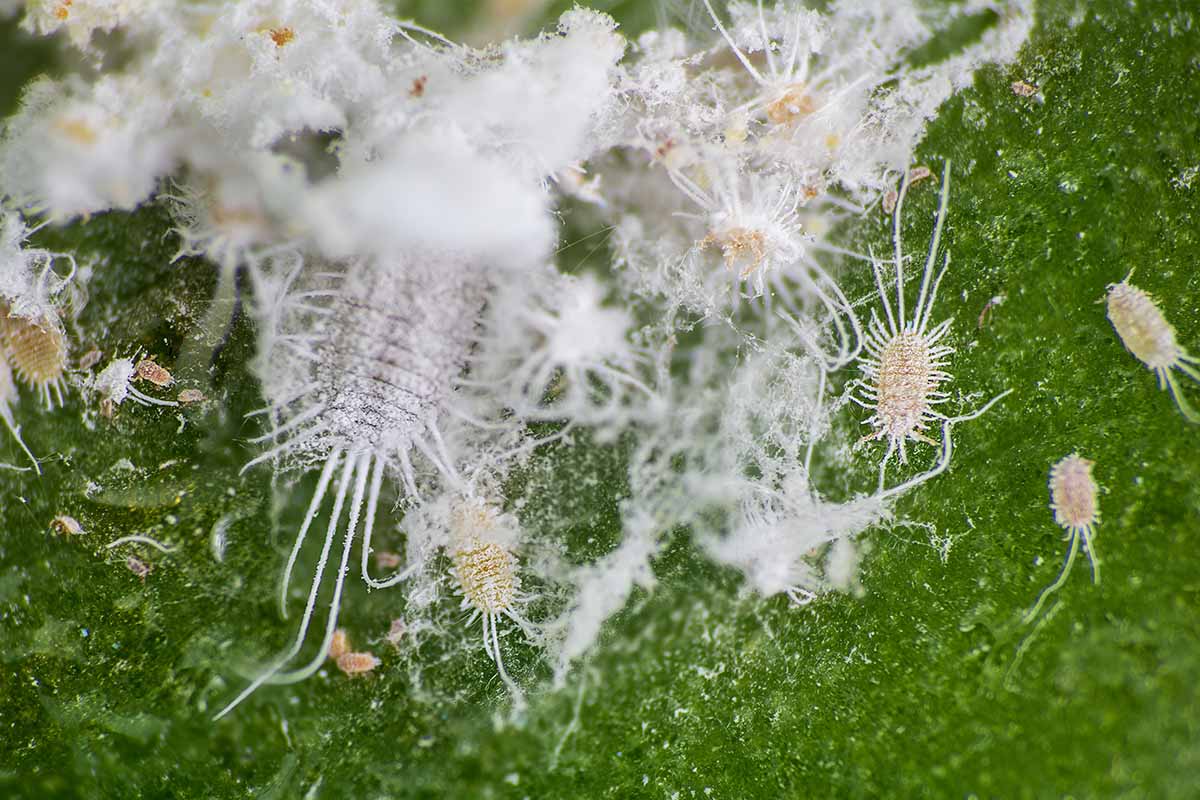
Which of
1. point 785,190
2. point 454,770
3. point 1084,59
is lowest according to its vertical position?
point 454,770

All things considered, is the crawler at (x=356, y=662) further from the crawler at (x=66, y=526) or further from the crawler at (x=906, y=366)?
the crawler at (x=906, y=366)

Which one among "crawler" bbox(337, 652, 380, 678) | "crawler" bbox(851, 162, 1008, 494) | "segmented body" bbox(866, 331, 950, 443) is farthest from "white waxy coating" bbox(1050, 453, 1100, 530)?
"crawler" bbox(337, 652, 380, 678)

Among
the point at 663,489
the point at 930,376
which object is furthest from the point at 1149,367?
the point at 663,489

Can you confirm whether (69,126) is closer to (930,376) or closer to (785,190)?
(785,190)

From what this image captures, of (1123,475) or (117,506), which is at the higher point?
(1123,475)

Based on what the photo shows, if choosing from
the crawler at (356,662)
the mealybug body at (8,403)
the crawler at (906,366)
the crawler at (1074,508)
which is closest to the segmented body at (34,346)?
the mealybug body at (8,403)

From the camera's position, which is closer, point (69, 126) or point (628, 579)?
point (69, 126)

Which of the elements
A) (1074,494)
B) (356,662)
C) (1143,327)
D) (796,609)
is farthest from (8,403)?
(1143,327)
